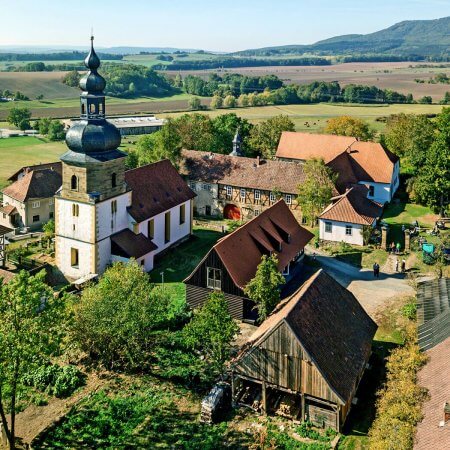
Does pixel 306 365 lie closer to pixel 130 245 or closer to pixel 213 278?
pixel 213 278

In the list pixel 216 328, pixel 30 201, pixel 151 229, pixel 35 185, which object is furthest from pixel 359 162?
pixel 216 328

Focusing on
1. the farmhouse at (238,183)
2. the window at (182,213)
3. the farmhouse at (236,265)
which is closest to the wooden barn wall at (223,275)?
the farmhouse at (236,265)

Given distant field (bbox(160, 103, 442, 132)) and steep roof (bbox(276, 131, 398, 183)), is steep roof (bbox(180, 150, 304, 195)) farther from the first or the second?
distant field (bbox(160, 103, 442, 132))

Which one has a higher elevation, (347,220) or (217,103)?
(217,103)

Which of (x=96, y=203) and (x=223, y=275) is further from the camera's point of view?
(x=96, y=203)

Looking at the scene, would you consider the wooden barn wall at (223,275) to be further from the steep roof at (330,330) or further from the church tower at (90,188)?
the church tower at (90,188)

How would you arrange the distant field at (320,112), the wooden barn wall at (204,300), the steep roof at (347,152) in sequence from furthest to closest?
the distant field at (320,112)
the steep roof at (347,152)
the wooden barn wall at (204,300)

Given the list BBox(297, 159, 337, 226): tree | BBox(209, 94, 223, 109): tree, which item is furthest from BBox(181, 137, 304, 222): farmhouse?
BBox(209, 94, 223, 109): tree
